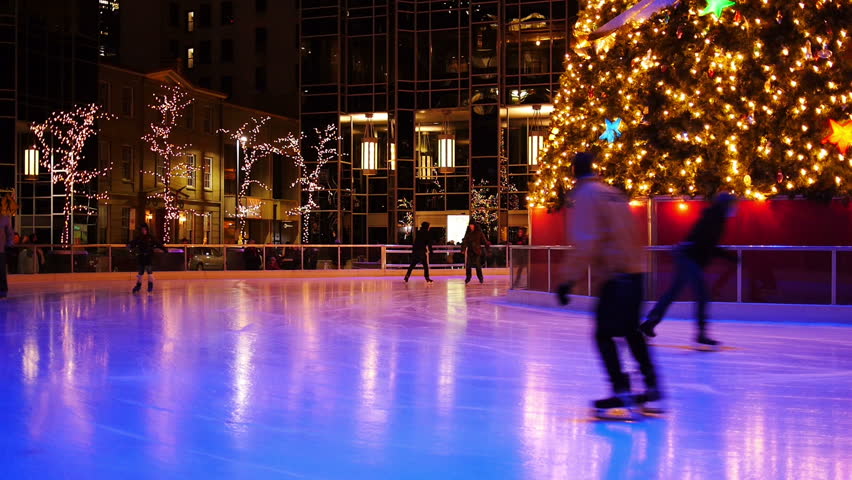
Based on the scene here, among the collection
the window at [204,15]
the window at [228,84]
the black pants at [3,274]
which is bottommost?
the black pants at [3,274]

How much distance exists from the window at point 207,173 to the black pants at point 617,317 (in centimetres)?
4185

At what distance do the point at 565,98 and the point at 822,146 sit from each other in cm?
454

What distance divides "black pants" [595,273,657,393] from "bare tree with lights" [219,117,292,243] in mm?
40812

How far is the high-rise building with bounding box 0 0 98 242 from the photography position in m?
35.5

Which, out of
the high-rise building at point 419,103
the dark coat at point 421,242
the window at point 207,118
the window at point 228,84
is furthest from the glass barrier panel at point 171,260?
the window at point 228,84

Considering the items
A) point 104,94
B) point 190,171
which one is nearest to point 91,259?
point 104,94

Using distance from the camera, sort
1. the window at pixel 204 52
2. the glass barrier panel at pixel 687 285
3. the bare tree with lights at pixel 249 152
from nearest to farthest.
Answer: the glass barrier panel at pixel 687 285 → the bare tree with lights at pixel 249 152 → the window at pixel 204 52

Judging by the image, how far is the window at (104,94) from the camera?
39000 mm

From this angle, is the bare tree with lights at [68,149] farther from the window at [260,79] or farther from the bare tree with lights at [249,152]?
the window at [260,79]

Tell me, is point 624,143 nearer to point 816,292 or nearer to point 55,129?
point 816,292

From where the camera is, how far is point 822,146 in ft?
41.6

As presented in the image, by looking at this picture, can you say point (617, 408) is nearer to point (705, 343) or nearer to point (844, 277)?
point (705, 343)

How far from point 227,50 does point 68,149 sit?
21.8 m

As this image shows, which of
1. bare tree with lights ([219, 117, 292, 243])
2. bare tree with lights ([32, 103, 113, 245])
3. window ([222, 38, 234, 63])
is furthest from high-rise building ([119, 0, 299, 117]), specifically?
bare tree with lights ([32, 103, 113, 245])
